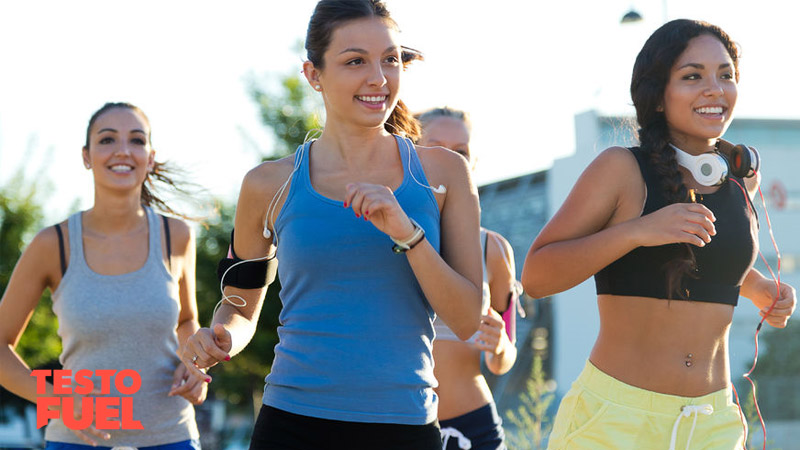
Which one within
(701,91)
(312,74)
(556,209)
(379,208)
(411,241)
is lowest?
(556,209)

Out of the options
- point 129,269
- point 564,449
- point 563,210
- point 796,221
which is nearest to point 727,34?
point 563,210

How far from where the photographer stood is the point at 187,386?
4555mm

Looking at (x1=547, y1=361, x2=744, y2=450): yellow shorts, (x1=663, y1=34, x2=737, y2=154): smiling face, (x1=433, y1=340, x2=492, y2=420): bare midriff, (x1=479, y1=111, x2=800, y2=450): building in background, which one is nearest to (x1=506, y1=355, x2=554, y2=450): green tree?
(x1=433, y1=340, x2=492, y2=420): bare midriff

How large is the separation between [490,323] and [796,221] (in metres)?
33.1

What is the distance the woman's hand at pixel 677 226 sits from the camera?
309cm

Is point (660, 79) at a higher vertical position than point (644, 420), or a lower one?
higher

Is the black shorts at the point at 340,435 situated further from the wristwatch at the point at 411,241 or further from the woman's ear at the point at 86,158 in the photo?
the woman's ear at the point at 86,158

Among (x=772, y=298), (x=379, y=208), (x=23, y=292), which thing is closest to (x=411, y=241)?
(x=379, y=208)

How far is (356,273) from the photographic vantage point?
301 cm

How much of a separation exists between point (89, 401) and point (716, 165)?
279 cm

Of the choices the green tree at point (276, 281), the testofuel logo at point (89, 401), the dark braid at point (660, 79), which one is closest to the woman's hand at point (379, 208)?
the dark braid at point (660, 79)

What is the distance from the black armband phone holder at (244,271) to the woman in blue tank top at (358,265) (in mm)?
143

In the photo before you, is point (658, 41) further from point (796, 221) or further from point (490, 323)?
point (796, 221)

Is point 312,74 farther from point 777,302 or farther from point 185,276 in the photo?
point 185,276
